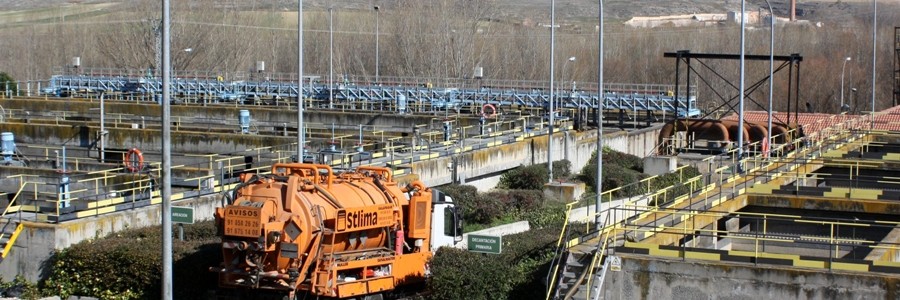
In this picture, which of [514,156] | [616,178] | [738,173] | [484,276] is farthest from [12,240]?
[616,178]

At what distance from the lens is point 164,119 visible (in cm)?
1831

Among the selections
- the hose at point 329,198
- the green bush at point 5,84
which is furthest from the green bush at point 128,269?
the green bush at point 5,84

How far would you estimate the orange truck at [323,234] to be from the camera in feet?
73.7

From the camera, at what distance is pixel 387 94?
6731cm

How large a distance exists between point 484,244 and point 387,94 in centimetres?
4303

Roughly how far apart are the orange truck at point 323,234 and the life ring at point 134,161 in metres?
10.2

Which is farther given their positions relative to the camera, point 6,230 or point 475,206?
point 475,206

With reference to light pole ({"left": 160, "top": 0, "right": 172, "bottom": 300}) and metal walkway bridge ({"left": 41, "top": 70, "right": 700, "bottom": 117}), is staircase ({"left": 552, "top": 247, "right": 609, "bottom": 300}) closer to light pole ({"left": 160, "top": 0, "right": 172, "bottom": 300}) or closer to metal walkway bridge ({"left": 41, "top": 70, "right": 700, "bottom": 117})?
light pole ({"left": 160, "top": 0, "right": 172, "bottom": 300})

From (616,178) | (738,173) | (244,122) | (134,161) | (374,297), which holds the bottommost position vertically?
(374,297)

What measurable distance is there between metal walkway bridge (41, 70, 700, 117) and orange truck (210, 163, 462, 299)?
34080 millimetres

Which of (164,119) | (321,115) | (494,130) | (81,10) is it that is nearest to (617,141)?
(494,130)

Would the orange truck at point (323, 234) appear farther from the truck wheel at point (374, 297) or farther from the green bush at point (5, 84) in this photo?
the green bush at point (5, 84)

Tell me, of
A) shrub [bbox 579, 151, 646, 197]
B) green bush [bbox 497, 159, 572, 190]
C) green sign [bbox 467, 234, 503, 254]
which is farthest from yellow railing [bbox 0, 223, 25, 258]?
shrub [bbox 579, 151, 646, 197]

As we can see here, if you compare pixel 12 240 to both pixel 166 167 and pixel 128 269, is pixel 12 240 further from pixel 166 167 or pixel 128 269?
pixel 166 167
